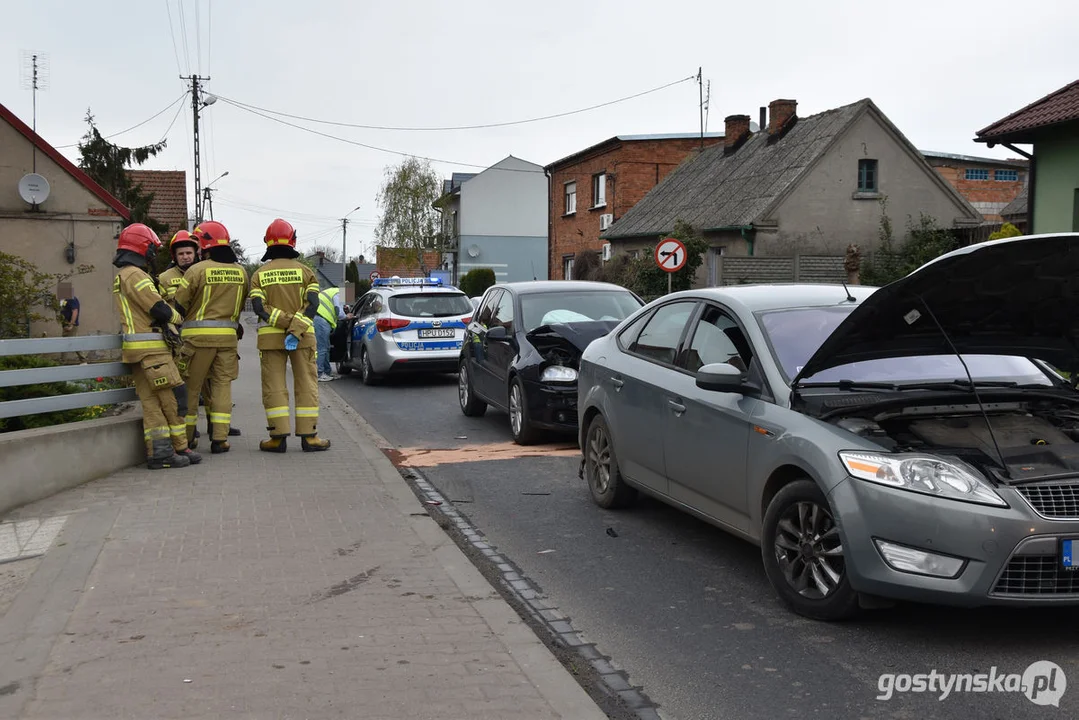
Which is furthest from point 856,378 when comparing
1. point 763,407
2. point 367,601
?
point 367,601

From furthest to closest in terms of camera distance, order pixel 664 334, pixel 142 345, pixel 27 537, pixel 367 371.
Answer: pixel 367 371, pixel 142 345, pixel 664 334, pixel 27 537

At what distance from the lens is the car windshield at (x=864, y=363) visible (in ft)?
17.3

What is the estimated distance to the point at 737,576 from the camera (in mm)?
5746

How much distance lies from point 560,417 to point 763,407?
16.3 ft

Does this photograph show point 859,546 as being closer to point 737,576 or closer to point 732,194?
point 737,576

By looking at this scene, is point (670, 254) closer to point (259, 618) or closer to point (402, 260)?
point (259, 618)

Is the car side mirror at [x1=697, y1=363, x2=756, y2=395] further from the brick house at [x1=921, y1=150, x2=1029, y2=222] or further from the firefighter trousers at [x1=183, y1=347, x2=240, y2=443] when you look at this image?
the brick house at [x1=921, y1=150, x2=1029, y2=222]

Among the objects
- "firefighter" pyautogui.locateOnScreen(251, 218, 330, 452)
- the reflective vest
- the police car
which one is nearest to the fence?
"firefighter" pyautogui.locateOnScreen(251, 218, 330, 452)

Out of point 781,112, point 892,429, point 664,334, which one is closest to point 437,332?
point 664,334

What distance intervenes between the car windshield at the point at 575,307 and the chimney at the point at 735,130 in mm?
25806

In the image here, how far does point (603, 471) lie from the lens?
736 centimetres

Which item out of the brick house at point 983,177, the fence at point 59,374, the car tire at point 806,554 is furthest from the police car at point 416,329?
the brick house at point 983,177

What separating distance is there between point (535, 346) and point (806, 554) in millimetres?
5975

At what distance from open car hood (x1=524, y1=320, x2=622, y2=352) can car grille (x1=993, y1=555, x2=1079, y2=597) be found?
6195mm
